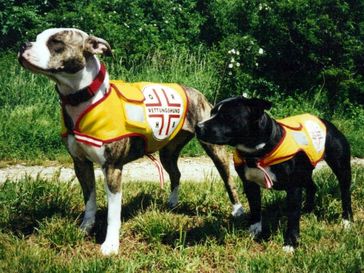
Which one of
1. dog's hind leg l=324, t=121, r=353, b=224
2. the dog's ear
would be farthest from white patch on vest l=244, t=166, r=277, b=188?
the dog's ear

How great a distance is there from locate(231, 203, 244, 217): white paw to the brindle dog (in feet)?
2.96

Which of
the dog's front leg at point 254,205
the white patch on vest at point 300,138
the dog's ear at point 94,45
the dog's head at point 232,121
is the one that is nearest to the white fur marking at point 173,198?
the dog's front leg at point 254,205

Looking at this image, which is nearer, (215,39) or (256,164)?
(256,164)

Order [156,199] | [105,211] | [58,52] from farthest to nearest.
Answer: [156,199] → [105,211] → [58,52]

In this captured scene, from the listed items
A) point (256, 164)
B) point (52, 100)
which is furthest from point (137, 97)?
point (52, 100)

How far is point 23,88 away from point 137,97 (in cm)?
534

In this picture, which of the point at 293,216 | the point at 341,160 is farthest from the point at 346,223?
the point at 293,216

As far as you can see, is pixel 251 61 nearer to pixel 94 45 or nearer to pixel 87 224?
pixel 87 224

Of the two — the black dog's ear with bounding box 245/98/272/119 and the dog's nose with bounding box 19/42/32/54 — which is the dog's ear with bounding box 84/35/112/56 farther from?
the black dog's ear with bounding box 245/98/272/119

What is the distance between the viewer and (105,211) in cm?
532

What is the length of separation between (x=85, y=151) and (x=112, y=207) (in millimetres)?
518

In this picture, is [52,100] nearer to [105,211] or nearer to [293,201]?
[105,211]

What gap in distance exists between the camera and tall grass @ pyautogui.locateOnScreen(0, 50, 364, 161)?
7730mm

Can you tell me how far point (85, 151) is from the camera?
14.4ft
